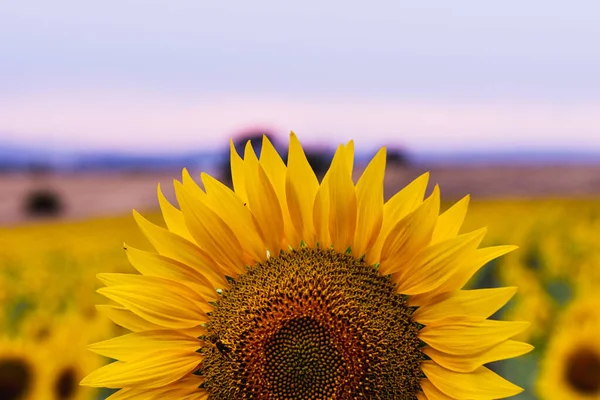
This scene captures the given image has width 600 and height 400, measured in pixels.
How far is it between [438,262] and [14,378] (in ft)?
9.60

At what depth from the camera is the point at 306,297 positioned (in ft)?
5.83

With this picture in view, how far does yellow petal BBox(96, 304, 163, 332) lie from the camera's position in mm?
1869

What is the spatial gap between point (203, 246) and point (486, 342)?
2.47 feet

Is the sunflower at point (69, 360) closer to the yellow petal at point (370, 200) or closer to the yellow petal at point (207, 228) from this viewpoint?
the yellow petal at point (207, 228)

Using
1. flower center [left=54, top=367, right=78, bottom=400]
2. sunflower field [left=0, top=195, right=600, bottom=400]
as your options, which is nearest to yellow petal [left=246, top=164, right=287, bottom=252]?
sunflower field [left=0, top=195, right=600, bottom=400]

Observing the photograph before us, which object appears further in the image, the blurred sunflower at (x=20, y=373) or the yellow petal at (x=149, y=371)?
the blurred sunflower at (x=20, y=373)

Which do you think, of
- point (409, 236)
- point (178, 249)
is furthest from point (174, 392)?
point (409, 236)

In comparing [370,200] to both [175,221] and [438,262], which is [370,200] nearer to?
[438,262]

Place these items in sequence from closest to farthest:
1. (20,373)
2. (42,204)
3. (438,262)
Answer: (438,262)
(20,373)
(42,204)

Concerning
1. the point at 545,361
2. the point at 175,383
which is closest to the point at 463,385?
the point at 175,383

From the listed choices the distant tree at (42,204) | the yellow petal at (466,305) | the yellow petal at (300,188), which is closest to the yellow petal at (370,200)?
the yellow petal at (300,188)

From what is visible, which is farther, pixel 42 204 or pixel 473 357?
pixel 42 204

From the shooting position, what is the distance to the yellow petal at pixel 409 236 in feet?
5.57

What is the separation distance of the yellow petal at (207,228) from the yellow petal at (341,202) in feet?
0.86
